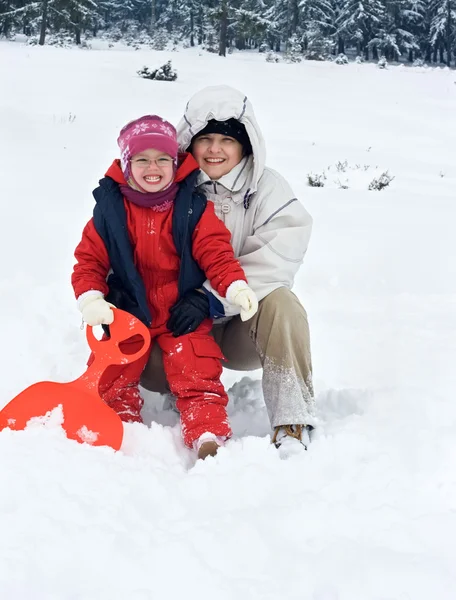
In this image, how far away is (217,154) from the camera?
225cm

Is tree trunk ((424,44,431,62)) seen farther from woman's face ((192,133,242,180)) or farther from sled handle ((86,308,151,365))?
sled handle ((86,308,151,365))

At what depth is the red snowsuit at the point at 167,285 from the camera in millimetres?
2080

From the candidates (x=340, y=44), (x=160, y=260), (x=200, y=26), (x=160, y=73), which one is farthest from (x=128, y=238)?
(x=200, y=26)

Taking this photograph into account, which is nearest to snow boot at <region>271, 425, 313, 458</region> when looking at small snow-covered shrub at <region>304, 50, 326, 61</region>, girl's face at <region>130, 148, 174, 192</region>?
girl's face at <region>130, 148, 174, 192</region>

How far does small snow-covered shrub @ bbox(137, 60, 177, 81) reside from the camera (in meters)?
13.9

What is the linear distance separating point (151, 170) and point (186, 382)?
795 millimetres

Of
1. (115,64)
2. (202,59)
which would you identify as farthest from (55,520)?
(202,59)

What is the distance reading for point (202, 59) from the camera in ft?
62.7

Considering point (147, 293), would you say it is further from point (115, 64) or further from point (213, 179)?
point (115, 64)

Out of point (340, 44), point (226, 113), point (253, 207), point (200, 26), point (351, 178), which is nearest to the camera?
point (226, 113)

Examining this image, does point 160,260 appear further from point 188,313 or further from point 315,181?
point 315,181

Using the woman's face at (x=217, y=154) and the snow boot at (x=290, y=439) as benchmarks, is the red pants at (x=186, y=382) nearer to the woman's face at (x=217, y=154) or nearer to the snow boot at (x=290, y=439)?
the snow boot at (x=290, y=439)

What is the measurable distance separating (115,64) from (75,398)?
15148 mm

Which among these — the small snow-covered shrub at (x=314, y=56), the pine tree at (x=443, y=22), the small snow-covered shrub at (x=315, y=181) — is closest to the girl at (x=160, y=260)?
the small snow-covered shrub at (x=315, y=181)
